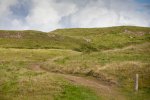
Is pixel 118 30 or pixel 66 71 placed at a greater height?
pixel 118 30

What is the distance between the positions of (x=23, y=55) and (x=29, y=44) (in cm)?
3638

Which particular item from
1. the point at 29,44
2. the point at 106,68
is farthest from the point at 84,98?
the point at 29,44

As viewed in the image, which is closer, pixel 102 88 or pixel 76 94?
pixel 76 94

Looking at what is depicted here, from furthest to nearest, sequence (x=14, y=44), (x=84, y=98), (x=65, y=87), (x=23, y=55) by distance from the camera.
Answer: (x=14, y=44) → (x=23, y=55) → (x=65, y=87) → (x=84, y=98)

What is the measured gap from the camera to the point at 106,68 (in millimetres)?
43844

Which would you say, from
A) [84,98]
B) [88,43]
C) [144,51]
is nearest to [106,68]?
[84,98]

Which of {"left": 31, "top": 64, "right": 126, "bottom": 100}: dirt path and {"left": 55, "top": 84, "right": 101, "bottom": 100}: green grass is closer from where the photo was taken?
{"left": 55, "top": 84, "right": 101, "bottom": 100}: green grass

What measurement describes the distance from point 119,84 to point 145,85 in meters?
2.80

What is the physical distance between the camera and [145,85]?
36156mm

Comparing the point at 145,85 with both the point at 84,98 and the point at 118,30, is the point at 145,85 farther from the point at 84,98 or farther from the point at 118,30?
the point at 118,30

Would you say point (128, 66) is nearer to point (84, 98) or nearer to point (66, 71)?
point (66, 71)

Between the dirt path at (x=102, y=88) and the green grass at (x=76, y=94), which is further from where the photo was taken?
the dirt path at (x=102, y=88)

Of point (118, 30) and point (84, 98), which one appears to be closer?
point (84, 98)

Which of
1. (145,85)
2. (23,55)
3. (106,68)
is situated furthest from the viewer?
(23,55)
